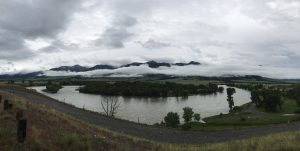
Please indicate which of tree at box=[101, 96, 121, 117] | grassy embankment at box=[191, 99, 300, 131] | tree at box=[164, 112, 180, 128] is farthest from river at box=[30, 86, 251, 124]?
grassy embankment at box=[191, 99, 300, 131]

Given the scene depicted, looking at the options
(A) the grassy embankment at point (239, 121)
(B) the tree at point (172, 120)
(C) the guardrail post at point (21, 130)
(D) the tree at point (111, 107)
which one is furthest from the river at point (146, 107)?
(C) the guardrail post at point (21, 130)

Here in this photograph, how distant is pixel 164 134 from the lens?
921 inches

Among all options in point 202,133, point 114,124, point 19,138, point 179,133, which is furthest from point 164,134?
point 19,138

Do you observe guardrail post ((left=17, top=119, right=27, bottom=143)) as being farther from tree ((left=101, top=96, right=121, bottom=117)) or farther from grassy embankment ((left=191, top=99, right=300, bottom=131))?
grassy embankment ((left=191, top=99, right=300, bottom=131))

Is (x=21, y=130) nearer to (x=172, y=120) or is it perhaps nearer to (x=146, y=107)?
(x=172, y=120)

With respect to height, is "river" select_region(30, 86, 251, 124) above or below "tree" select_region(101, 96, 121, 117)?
below

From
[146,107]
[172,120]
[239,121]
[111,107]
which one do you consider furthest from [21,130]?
[146,107]

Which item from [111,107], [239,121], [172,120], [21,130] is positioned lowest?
[239,121]

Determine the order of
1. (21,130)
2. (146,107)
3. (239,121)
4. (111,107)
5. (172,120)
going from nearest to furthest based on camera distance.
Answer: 1. (21,130)
2. (111,107)
3. (172,120)
4. (239,121)
5. (146,107)

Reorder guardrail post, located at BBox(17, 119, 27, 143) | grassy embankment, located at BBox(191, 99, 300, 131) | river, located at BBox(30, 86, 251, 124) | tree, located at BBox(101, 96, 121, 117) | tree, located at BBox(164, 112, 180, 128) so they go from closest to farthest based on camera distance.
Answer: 1. guardrail post, located at BBox(17, 119, 27, 143)
2. tree, located at BBox(101, 96, 121, 117)
3. tree, located at BBox(164, 112, 180, 128)
4. grassy embankment, located at BBox(191, 99, 300, 131)
5. river, located at BBox(30, 86, 251, 124)

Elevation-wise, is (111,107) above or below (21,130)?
below

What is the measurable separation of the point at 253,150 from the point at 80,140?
6226 millimetres

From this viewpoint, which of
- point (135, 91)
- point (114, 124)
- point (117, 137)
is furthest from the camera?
point (135, 91)

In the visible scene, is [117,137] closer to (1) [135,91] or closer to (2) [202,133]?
(2) [202,133]
